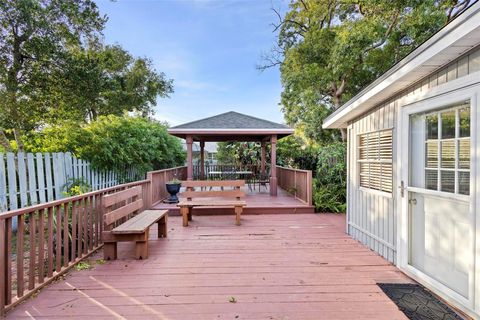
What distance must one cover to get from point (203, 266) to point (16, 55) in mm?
9480

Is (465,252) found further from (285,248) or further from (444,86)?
(285,248)

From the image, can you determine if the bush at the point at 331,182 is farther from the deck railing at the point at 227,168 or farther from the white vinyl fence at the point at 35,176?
the white vinyl fence at the point at 35,176

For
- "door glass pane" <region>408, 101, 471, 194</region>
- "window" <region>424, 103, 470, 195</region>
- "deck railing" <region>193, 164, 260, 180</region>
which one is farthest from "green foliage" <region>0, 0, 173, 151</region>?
"window" <region>424, 103, 470, 195</region>

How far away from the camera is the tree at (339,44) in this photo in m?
9.00

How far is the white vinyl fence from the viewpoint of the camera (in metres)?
4.76

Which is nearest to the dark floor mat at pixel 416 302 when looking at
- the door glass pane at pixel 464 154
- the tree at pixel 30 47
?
the door glass pane at pixel 464 154

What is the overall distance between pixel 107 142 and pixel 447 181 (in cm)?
770

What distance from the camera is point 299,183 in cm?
725

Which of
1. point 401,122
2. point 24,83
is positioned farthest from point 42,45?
point 401,122

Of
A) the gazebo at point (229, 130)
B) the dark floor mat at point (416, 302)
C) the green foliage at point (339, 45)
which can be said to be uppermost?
the green foliage at point (339, 45)

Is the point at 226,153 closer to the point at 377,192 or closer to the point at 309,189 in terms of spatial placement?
the point at 309,189

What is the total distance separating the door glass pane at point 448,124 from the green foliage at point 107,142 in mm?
7556

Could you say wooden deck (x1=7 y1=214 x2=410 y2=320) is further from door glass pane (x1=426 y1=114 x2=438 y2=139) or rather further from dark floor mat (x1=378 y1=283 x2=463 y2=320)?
door glass pane (x1=426 y1=114 x2=438 y2=139)

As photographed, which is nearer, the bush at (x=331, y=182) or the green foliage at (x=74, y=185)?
the green foliage at (x=74, y=185)
